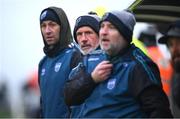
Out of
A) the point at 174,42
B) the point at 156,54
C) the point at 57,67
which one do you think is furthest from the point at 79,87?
the point at 156,54

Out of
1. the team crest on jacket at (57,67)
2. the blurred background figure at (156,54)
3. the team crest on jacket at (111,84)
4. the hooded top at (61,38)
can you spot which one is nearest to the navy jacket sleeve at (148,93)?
the team crest on jacket at (111,84)

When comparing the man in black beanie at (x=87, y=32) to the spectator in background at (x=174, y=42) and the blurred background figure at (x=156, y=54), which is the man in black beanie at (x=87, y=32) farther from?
the blurred background figure at (x=156, y=54)

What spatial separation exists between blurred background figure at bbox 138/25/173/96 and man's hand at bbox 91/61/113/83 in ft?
11.6

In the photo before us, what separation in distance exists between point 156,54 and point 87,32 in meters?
3.57

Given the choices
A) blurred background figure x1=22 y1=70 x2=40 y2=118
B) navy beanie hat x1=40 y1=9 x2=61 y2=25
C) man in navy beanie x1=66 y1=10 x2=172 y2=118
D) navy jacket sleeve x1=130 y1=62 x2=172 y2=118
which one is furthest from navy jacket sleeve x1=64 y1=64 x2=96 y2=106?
blurred background figure x1=22 y1=70 x2=40 y2=118

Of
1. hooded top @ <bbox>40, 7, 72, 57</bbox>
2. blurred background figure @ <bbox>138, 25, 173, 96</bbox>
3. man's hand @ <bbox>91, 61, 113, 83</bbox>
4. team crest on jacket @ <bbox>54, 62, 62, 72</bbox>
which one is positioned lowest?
blurred background figure @ <bbox>138, 25, 173, 96</bbox>

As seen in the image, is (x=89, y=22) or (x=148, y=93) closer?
(x=148, y=93)

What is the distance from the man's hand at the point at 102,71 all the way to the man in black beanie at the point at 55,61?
1168 mm

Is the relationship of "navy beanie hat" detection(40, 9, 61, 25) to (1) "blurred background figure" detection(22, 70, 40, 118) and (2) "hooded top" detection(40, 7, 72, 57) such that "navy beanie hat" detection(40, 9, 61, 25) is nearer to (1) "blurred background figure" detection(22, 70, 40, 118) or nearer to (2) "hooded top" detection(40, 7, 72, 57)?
(2) "hooded top" detection(40, 7, 72, 57)

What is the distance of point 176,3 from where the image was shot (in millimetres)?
7410

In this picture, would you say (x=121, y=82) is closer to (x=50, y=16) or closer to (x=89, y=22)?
(x=89, y=22)

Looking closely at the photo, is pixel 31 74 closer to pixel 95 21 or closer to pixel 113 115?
pixel 95 21

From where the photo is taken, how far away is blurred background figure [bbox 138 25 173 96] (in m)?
10.2

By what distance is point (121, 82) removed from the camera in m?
6.42
